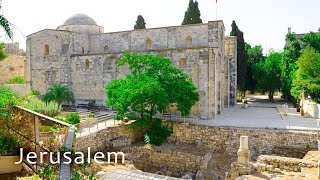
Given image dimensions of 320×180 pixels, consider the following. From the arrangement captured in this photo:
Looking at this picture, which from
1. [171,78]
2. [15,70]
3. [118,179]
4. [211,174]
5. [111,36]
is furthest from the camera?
[15,70]

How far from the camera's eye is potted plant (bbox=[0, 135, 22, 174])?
5.17m

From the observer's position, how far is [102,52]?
1076 inches

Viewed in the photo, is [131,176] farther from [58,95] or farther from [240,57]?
[240,57]

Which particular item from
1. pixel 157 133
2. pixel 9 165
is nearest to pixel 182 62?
pixel 157 133

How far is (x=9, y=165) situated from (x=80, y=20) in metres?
26.2

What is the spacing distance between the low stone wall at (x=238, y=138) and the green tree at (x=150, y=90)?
159 cm

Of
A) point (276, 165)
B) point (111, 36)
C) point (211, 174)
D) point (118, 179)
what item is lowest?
point (211, 174)

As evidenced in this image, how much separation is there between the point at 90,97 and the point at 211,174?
15.0 meters

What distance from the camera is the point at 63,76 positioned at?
26.6 meters

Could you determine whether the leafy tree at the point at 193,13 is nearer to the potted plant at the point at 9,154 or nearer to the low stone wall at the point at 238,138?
the low stone wall at the point at 238,138

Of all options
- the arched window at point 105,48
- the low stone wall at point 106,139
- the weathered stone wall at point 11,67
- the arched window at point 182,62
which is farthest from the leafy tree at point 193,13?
the weathered stone wall at point 11,67

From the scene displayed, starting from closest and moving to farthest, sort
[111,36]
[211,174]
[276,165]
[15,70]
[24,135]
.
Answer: [24,135], [276,165], [211,174], [111,36], [15,70]

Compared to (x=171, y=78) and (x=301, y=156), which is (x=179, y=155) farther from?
(x=301, y=156)

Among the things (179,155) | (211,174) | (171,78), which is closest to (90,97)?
(171,78)
